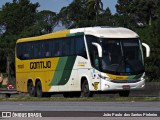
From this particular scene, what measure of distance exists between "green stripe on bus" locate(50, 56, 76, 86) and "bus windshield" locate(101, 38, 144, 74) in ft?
8.37

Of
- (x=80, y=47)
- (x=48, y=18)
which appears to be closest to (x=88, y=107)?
(x=80, y=47)

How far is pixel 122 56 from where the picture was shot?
106 feet

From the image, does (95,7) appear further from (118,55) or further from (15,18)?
(118,55)

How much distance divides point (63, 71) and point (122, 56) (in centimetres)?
453

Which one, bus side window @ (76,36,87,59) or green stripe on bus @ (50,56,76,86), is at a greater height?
bus side window @ (76,36,87,59)

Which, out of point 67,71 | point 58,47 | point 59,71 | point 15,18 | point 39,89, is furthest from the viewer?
point 15,18

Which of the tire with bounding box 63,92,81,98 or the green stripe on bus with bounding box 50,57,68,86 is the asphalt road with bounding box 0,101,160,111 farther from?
the tire with bounding box 63,92,81,98

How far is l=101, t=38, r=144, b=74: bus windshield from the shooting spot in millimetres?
32062

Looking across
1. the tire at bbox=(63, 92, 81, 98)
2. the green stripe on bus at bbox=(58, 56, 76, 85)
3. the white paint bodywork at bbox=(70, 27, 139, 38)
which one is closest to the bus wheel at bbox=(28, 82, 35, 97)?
the tire at bbox=(63, 92, 81, 98)

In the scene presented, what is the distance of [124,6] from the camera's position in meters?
102

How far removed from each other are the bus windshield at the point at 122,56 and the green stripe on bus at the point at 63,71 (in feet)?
8.37

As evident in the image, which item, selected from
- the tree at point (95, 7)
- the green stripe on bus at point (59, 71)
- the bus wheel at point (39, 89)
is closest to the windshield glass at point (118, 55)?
the green stripe on bus at point (59, 71)

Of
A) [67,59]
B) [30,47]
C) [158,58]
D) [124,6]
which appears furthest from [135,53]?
[124,6]

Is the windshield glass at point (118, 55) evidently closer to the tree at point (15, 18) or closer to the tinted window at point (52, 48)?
the tinted window at point (52, 48)
